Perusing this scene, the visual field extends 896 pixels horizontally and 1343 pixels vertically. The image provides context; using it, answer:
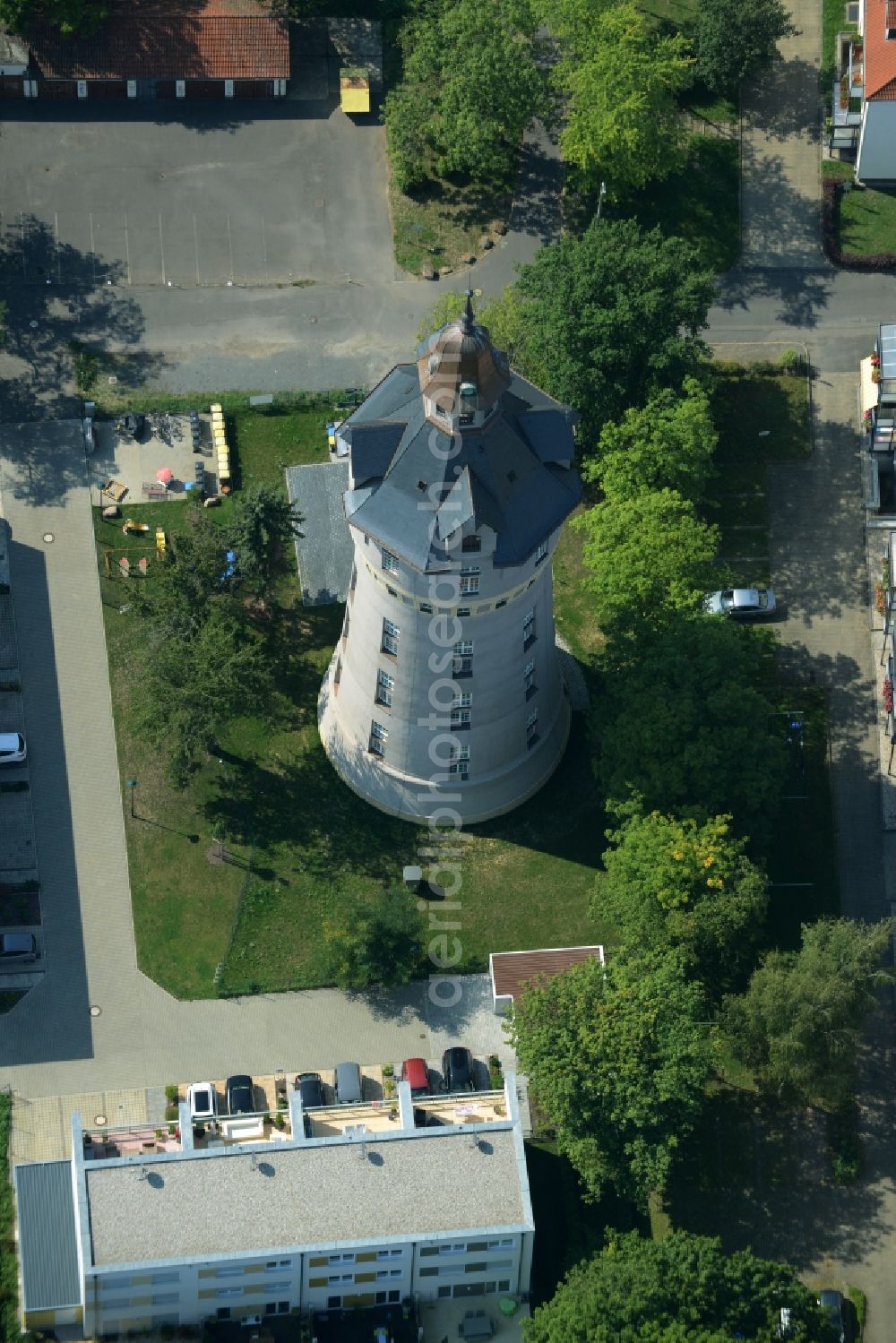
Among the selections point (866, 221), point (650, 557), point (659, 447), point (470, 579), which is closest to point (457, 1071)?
point (470, 579)

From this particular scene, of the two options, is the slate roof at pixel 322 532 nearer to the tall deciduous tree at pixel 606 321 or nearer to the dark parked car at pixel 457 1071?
the tall deciduous tree at pixel 606 321

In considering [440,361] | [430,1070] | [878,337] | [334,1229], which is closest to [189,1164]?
[334,1229]

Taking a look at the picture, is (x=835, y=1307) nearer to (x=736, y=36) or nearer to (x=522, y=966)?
(x=522, y=966)

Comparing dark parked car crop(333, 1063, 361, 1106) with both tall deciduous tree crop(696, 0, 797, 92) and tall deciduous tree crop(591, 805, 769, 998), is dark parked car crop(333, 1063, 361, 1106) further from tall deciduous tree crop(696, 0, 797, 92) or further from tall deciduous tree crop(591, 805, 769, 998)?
tall deciduous tree crop(696, 0, 797, 92)

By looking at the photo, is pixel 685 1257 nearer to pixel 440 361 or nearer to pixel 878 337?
pixel 440 361

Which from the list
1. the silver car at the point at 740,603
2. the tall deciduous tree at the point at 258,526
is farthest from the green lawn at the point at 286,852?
the silver car at the point at 740,603

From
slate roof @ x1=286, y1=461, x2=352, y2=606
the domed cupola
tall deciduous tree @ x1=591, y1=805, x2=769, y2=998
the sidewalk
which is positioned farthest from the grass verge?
the domed cupola
